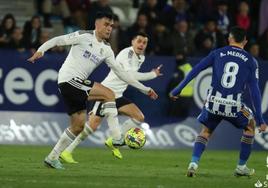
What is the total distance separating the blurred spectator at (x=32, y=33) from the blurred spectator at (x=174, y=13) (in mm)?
3547

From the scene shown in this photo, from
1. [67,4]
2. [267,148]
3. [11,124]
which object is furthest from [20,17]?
[267,148]

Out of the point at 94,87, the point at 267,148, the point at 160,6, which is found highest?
the point at 94,87

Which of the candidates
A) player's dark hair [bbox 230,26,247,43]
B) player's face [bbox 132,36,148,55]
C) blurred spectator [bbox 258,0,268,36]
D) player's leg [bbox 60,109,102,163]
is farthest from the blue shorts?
blurred spectator [bbox 258,0,268,36]

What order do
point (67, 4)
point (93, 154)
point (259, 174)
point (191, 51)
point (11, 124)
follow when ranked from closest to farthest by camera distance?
point (259, 174)
point (93, 154)
point (11, 124)
point (191, 51)
point (67, 4)

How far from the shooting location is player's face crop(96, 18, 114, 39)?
14.8m

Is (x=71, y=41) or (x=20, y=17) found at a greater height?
(x=71, y=41)

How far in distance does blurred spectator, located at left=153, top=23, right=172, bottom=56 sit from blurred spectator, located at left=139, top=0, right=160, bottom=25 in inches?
23.2

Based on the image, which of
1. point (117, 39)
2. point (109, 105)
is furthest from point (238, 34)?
point (117, 39)

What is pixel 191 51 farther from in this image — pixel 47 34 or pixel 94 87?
pixel 94 87

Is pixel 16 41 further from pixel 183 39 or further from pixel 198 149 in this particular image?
pixel 198 149

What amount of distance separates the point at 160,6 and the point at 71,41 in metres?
11.1

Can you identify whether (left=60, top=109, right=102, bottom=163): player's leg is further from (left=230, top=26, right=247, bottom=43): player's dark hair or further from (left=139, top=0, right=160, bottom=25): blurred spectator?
(left=139, top=0, right=160, bottom=25): blurred spectator

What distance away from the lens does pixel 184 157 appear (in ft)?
59.5

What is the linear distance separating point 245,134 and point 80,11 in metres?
11.6
